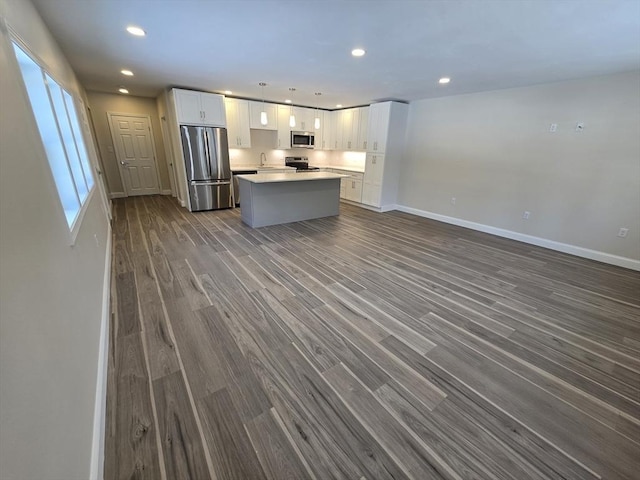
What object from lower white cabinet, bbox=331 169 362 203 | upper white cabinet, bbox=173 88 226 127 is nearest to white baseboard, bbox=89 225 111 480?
upper white cabinet, bbox=173 88 226 127

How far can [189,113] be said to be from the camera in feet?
16.8

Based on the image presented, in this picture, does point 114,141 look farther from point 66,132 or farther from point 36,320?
point 36,320

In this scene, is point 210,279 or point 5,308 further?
point 210,279

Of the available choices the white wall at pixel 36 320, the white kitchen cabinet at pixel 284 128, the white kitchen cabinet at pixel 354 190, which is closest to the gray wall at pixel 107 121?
the white kitchen cabinet at pixel 284 128

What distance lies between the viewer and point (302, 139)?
23.1 feet

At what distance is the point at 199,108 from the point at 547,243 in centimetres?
683

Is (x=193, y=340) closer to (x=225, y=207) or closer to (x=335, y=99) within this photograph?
(x=225, y=207)

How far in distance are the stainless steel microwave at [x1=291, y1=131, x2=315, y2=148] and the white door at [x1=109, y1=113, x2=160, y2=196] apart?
12.3 ft

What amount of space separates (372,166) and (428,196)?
149 cm

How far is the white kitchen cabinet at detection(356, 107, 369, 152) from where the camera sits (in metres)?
6.34

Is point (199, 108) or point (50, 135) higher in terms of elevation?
point (199, 108)

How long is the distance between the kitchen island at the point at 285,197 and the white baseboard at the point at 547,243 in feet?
7.61

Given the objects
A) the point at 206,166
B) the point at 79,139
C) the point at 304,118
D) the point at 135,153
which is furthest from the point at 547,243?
the point at 135,153

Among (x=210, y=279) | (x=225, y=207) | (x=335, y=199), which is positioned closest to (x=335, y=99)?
(x=335, y=199)
